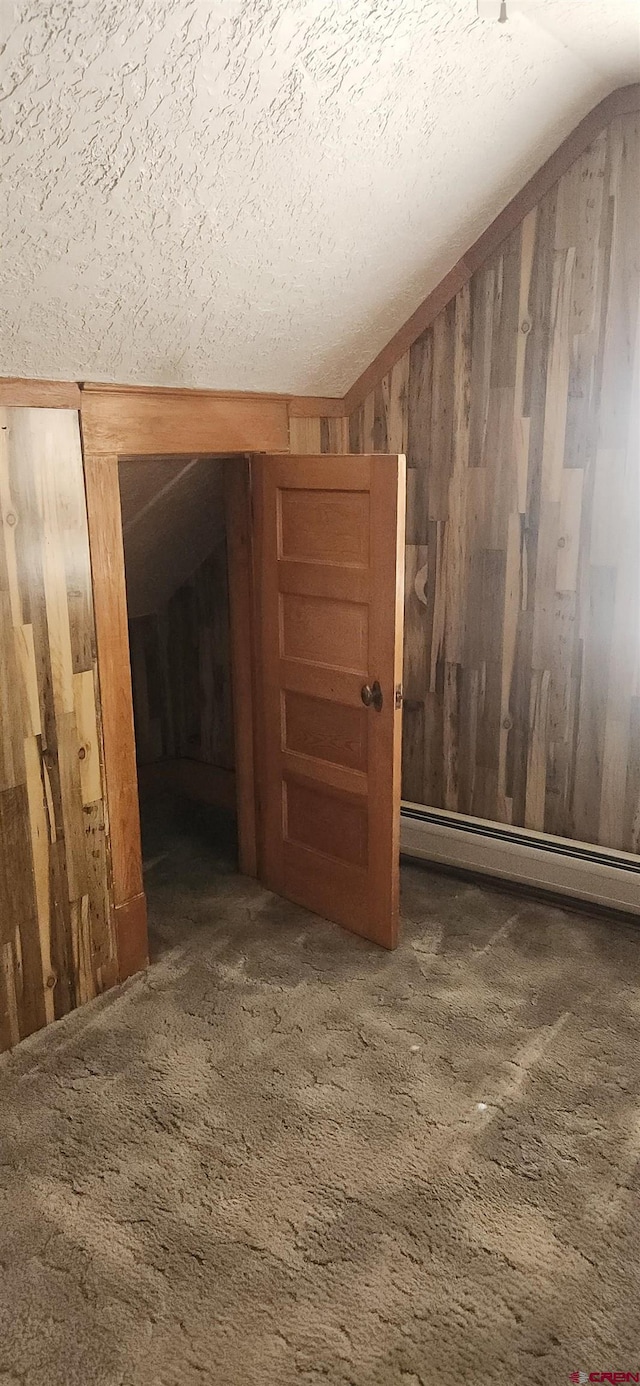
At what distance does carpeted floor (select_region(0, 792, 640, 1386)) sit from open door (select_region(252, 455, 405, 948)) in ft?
0.80

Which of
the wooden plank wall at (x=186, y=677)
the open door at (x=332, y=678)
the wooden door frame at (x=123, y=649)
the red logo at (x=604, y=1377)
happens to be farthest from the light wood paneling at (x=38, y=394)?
the red logo at (x=604, y=1377)

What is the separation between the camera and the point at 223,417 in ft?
9.77

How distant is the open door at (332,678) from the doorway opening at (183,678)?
465 mm

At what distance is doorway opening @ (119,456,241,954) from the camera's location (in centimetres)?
367

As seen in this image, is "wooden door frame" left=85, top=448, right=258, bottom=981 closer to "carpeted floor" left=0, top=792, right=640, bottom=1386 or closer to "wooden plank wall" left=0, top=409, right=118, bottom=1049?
"wooden plank wall" left=0, top=409, right=118, bottom=1049

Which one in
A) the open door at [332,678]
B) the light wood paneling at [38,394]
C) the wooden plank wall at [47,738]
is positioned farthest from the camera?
the open door at [332,678]

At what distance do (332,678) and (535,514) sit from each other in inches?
34.3

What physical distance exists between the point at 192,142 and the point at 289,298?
0.80 metres

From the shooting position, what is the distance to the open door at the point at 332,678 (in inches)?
111

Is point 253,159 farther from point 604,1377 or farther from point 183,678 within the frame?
point 183,678

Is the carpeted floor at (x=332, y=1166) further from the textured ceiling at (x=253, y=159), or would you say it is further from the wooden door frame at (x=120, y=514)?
the textured ceiling at (x=253, y=159)

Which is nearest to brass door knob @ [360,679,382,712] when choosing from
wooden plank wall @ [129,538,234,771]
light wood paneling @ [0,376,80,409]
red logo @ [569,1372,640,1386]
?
light wood paneling @ [0,376,80,409]

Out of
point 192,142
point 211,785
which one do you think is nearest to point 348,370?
point 192,142

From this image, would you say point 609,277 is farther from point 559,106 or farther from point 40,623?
point 40,623
